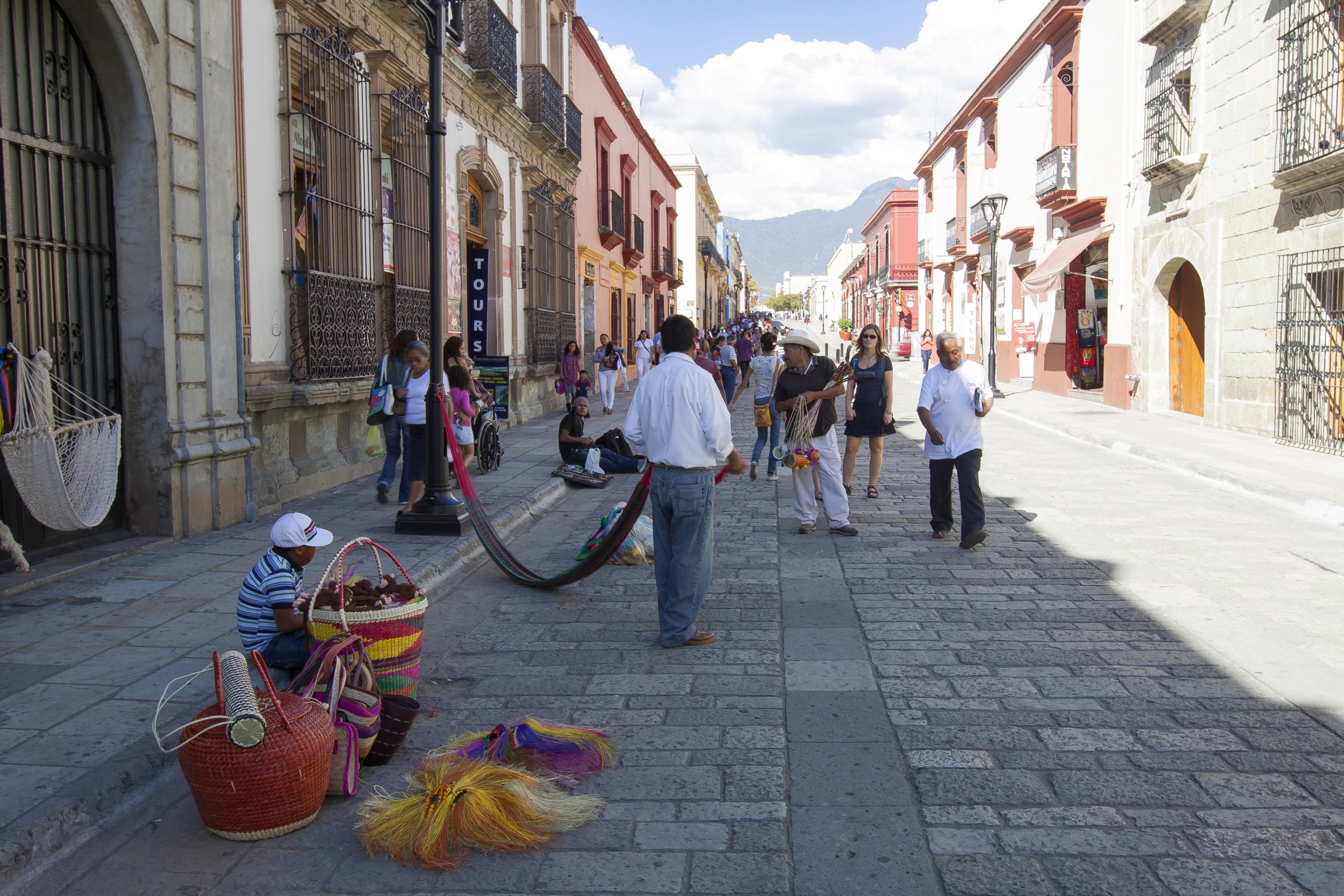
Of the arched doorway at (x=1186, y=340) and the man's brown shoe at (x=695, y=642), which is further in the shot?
the arched doorway at (x=1186, y=340)

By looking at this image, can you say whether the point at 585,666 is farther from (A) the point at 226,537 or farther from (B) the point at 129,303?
(B) the point at 129,303

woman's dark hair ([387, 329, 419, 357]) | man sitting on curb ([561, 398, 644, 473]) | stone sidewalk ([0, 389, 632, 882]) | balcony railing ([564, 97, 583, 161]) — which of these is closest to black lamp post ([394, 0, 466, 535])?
stone sidewalk ([0, 389, 632, 882])

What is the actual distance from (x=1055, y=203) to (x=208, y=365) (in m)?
20.2

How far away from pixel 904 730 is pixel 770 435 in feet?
26.6

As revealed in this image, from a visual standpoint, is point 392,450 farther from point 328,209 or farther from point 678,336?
point 678,336

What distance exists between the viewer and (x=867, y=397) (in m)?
9.73

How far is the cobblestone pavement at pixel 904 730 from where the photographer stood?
3.14 m

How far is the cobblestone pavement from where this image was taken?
3.14m

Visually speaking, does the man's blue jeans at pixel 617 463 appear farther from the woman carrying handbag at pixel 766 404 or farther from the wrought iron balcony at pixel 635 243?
the wrought iron balcony at pixel 635 243

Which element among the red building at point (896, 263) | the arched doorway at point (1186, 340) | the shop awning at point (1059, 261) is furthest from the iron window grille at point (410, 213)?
the red building at point (896, 263)

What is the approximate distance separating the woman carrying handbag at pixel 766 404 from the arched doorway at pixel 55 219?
6.49 m

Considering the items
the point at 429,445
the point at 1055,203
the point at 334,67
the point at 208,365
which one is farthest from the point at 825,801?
the point at 1055,203

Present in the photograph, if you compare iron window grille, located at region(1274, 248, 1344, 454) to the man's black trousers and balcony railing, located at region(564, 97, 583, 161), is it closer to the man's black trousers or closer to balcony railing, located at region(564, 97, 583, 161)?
the man's black trousers

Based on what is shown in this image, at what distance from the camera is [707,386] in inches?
213
